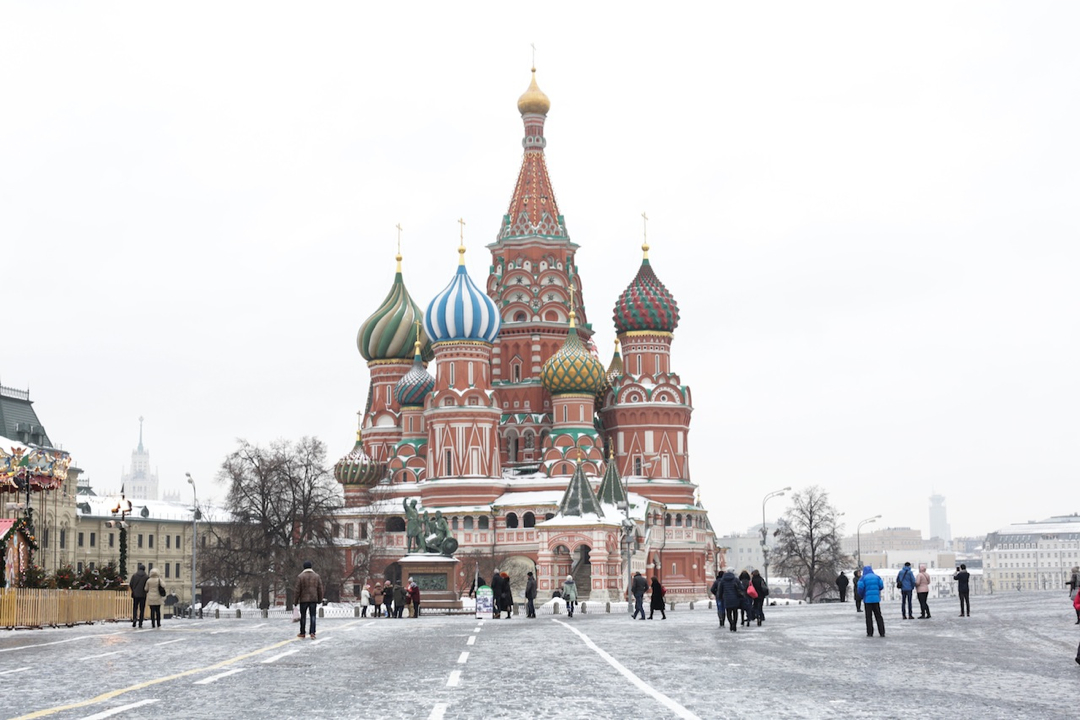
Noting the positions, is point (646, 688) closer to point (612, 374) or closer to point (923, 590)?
point (923, 590)

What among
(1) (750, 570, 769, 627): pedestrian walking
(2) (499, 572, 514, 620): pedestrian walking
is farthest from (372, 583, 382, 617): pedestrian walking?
(1) (750, 570, 769, 627): pedestrian walking

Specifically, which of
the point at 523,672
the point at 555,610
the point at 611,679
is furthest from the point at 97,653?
the point at 555,610

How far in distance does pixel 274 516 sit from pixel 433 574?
22578 millimetres

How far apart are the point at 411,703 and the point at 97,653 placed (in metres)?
10.3

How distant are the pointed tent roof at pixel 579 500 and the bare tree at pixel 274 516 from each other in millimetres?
12703

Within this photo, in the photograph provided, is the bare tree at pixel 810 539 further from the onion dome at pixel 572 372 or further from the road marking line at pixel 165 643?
the road marking line at pixel 165 643

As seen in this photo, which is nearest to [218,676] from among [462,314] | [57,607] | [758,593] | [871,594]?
[871,594]

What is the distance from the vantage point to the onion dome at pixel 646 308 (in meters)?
90.2

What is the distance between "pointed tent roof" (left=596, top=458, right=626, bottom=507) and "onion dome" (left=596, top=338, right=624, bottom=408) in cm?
872

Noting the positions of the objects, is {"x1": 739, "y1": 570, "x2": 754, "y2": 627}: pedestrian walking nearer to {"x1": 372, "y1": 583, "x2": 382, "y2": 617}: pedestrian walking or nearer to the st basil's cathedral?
{"x1": 372, "y1": 583, "x2": 382, "y2": 617}: pedestrian walking

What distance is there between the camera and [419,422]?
9062 centimetres

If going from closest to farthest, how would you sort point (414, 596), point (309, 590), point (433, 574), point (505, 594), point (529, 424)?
point (309, 590) < point (505, 594) < point (414, 596) < point (433, 574) < point (529, 424)

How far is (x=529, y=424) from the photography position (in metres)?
89.0

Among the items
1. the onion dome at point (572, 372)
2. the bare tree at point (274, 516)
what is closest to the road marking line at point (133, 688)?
the bare tree at point (274, 516)
